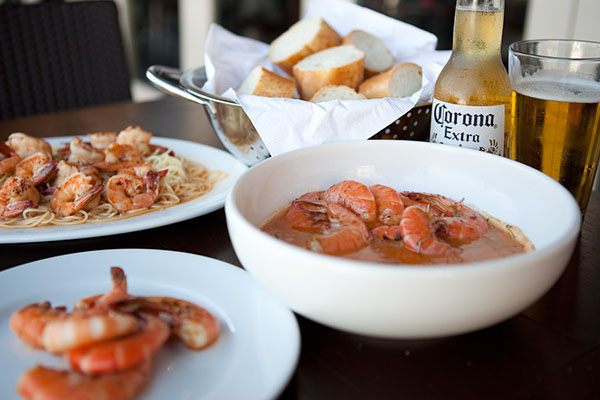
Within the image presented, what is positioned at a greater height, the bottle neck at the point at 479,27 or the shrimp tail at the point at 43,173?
the bottle neck at the point at 479,27

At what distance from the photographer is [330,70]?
5.20 ft

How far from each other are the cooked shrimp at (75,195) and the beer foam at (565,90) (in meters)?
0.95

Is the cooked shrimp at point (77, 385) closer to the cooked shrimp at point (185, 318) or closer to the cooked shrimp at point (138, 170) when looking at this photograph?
the cooked shrimp at point (185, 318)

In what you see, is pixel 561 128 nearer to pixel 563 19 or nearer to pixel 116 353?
pixel 116 353

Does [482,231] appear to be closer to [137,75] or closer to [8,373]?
[8,373]

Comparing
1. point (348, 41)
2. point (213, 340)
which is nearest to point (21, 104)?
point (348, 41)

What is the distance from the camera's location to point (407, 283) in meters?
0.64

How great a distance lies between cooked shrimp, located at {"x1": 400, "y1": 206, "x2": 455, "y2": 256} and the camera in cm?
85

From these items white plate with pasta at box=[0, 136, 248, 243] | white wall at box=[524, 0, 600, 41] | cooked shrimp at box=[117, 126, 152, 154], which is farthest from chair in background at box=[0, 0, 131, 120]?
white wall at box=[524, 0, 600, 41]

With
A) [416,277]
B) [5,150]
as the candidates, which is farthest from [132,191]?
[416,277]

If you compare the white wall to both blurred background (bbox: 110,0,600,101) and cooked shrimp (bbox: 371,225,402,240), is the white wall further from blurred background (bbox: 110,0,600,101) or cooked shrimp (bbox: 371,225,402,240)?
cooked shrimp (bbox: 371,225,402,240)

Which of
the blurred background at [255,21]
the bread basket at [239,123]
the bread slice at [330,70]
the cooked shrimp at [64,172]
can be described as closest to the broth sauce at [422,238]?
the bread basket at [239,123]

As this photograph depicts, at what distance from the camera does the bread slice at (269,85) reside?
154 centimetres

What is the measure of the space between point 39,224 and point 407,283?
84cm
